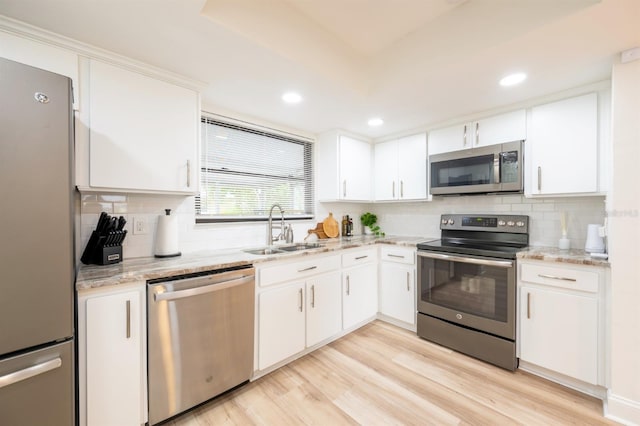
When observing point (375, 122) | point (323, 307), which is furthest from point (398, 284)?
point (375, 122)

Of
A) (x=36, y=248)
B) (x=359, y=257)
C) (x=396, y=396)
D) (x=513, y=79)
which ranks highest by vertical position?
(x=513, y=79)

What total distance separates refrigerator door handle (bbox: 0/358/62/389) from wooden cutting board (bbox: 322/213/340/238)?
2463 millimetres

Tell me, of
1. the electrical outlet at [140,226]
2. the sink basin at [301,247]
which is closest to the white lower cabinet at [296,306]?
the sink basin at [301,247]

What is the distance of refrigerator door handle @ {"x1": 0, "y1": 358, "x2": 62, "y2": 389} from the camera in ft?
3.34

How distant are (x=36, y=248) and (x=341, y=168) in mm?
2605

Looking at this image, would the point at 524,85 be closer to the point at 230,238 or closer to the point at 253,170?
the point at 253,170

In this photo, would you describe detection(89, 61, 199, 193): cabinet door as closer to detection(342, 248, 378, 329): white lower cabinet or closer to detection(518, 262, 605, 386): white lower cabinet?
detection(342, 248, 378, 329): white lower cabinet

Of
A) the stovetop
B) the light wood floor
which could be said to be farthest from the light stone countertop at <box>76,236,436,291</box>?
the stovetop

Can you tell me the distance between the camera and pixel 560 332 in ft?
6.27

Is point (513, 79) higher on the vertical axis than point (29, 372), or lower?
higher

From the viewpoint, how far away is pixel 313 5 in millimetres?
1742

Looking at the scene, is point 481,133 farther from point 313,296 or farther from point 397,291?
point 313,296

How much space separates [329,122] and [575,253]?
2425 millimetres

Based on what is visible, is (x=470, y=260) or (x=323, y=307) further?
(x=323, y=307)
